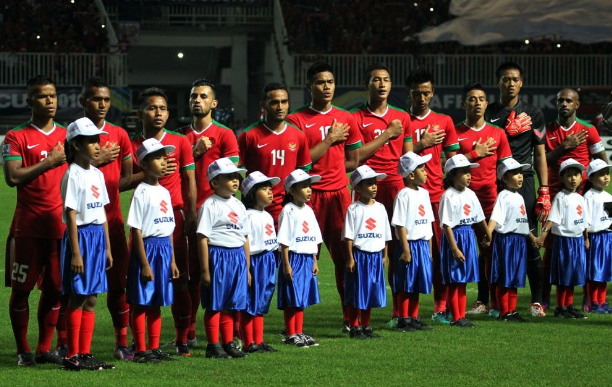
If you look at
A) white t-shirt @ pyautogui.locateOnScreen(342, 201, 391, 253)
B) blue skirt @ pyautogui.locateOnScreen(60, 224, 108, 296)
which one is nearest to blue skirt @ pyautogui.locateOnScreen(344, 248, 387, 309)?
white t-shirt @ pyautogui.locateOnScreen(342, 201, 391, 253)

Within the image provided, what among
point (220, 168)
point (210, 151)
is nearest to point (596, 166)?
point (210, 151)

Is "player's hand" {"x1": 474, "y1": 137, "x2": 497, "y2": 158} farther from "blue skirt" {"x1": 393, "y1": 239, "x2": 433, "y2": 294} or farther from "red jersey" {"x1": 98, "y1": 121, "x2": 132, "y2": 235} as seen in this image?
"red jersey" {"x1": 98, "y1": 121, "x2": 132, "y2": 235}

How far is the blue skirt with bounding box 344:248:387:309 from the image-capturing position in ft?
31.3

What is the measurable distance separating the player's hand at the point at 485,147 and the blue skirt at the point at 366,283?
5.70 feet

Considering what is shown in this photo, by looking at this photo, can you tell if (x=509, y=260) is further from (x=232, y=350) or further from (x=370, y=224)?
(x=232, y=350)

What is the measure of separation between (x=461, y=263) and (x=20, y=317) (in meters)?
4.05

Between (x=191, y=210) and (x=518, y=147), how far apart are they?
4.09 m

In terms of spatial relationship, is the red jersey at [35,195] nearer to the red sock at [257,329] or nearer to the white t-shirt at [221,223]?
the white t-shirt at [221,223]

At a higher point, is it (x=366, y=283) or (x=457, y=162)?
(x=457, y=162)

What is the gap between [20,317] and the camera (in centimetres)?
837

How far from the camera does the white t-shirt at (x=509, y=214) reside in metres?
10.8

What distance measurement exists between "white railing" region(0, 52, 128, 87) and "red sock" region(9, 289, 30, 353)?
26.3 m

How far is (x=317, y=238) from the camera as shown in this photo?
Answer: 9.34 metres

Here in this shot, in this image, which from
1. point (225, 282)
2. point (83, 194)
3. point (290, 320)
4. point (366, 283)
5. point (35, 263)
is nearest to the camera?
point (83, 194)
